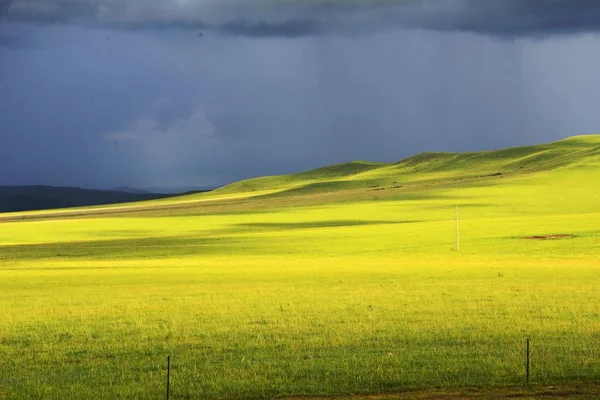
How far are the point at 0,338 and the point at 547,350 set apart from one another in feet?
48.5

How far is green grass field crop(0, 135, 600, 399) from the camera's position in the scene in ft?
52.6

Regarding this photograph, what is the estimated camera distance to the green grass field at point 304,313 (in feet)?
52.6

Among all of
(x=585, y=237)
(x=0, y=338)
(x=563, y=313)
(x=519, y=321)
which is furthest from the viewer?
(x=585, y=237)

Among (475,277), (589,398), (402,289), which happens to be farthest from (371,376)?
(475,277)

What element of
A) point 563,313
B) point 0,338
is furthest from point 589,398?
point 0,338

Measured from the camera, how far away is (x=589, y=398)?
13594 mm

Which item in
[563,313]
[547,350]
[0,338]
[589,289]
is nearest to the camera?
[547,350]

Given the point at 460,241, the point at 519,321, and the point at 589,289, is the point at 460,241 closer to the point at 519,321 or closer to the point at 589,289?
the point at 589,289

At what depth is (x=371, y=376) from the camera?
15.8 metres

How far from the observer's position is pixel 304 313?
27.0 metres

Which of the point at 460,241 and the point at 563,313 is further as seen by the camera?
the point at 460,241

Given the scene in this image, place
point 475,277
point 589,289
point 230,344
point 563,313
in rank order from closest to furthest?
1. point 230,344
2. point 563,313
3. point 589,289
4. point 475,277

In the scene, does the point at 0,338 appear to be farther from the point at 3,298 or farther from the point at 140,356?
the point at 3,298

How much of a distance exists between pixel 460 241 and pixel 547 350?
159 ft
